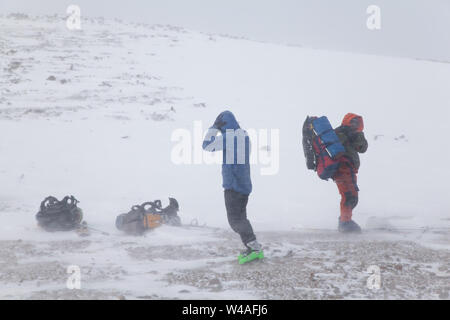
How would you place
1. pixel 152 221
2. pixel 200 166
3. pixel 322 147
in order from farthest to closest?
1. pixel 200 166
2. pixel 152 221
3. pixel 322 147

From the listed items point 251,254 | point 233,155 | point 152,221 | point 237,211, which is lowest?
point 251,254

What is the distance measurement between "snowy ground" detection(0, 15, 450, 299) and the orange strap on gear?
0.22 m

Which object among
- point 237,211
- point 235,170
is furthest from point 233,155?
point 237,211

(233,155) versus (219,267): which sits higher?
(233,155)

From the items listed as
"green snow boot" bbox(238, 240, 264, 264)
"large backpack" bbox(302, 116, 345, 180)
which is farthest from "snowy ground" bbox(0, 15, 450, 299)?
"large backpack" bbox(302, 116, 345, 180)

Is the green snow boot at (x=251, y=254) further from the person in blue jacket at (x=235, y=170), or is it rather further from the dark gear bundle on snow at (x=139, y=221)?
the dark gear bundle on snow at (x=139, y=221)

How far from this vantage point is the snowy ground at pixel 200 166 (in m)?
5.32

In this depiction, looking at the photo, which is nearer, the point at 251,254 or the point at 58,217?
the point at 251,254

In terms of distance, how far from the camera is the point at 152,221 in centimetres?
773

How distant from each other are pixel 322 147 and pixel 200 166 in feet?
18.3

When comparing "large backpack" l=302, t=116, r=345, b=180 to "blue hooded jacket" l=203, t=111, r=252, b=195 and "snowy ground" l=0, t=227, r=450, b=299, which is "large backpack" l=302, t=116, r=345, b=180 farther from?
"blue hooded jacket" l=203, t=111, r=252, b=195

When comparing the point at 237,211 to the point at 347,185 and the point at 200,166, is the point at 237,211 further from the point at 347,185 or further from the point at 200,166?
the point at 200,166

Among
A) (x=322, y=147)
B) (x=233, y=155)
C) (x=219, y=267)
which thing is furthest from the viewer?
(x=322, y=147)
